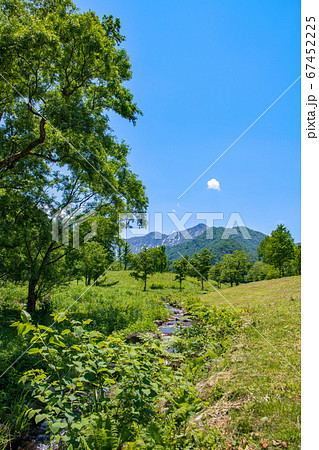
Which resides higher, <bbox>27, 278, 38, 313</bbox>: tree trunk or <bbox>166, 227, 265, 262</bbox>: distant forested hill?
<bbox>166, 227, 265, 262</bbox>: distant forested hill

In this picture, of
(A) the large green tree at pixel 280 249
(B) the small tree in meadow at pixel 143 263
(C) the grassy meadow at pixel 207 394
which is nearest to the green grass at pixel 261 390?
(C) the grassy meadow at pixel 207 394

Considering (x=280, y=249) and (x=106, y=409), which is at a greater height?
(x=280, y=249)

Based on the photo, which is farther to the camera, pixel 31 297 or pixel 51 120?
pixel 31 297

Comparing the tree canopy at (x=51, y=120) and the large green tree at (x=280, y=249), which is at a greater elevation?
the tree canopy at (x=51, y=120)

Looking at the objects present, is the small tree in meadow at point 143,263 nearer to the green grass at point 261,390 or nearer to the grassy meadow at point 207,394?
the grassy meadow at point 207,394

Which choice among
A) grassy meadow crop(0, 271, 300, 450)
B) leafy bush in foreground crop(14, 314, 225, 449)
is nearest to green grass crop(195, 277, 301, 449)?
grassy meadow crop(0, 271, 300, 450)

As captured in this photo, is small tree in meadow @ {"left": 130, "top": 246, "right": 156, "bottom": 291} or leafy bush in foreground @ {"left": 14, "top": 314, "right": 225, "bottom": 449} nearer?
leafy bush in foreground @ {"left": 14, "top": 314, "right": 225, "bottom": 449}

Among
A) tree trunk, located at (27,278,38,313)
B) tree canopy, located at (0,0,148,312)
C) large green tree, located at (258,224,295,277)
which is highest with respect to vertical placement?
tree canopy, located at (0,0,148,312)

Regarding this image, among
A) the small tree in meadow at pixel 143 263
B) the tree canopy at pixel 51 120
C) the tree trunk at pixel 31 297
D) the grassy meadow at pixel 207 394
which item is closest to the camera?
the grassy meadow at pixel 207 394

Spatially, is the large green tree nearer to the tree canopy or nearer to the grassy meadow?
the tree canopy

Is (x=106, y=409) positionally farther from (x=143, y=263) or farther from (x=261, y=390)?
(x=143, y=263)

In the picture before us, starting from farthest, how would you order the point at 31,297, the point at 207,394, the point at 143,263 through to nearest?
1. the point at 143,263
2. the point at 31,297
3. the point at 207,394

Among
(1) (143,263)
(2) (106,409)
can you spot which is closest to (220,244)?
(1) (143,263)
